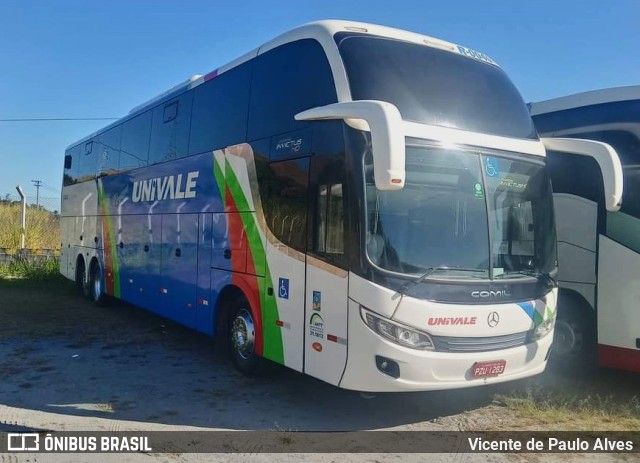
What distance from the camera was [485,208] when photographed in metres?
5.54

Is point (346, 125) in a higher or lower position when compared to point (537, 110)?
lower

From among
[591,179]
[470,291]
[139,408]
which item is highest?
[591,179]

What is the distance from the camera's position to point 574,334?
24.4 ft

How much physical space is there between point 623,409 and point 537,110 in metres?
4.33

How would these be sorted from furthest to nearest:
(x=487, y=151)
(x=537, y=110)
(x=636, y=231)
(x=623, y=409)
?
(x=537, y=110) → (x=636, y=231) → (x=623, y=409) → (x=487, y=151)

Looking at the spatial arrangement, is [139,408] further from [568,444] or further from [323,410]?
[568,444]

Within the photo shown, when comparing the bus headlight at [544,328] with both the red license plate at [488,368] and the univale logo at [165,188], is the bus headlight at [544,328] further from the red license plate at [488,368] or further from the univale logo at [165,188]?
the univale logo at [165,188]

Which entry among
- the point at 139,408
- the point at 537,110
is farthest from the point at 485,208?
the point at 139,408

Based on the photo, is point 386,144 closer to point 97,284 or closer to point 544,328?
point 544,328

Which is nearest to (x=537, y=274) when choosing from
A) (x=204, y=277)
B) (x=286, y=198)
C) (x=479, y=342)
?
(x=479, y=342)

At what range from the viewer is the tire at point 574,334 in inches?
285

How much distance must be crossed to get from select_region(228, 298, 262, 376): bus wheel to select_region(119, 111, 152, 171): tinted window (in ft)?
13.6

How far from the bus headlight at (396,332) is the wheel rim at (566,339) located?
3.34 metres

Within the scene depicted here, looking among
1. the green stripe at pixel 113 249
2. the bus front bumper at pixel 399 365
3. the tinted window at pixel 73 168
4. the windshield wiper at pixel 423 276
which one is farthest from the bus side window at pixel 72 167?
the windshield wiper at pixel 423 276
